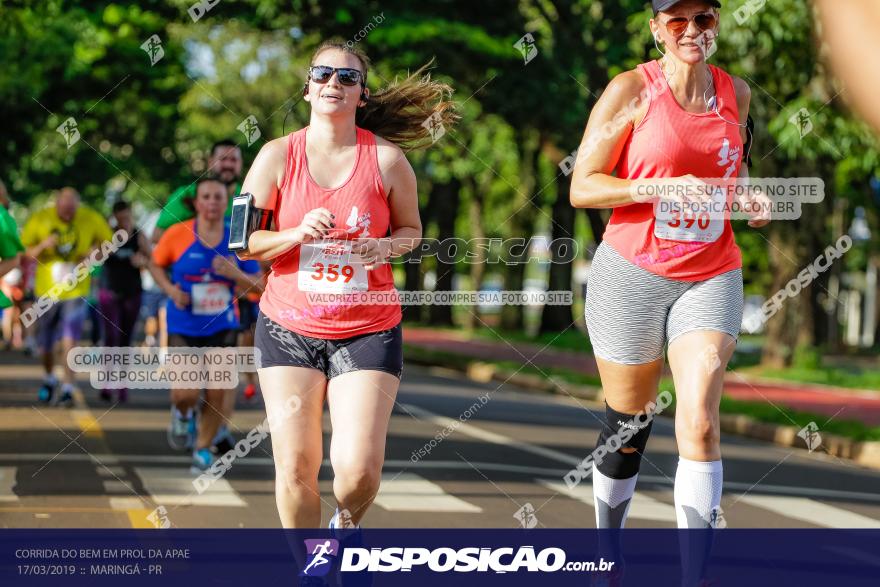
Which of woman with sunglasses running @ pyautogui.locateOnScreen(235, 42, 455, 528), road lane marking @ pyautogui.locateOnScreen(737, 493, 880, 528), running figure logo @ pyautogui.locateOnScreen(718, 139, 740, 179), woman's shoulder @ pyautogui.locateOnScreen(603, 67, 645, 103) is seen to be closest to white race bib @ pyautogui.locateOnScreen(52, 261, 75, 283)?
road lane marking @ pyautogui.locateOnScreen(737, 493, 880, 528)

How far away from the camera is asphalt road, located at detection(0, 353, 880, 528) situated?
7590 mm

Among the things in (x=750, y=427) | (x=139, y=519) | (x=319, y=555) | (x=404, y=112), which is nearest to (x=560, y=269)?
(x=750, y=427)

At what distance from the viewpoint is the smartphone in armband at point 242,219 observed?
470 cm

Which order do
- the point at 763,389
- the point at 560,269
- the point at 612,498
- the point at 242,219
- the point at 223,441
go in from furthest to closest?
the point at 560,269, the point at 763,389, the point at 223,441, the point at 612,498, the point at 242,219

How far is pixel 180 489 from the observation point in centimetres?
835

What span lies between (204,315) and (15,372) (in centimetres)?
1072

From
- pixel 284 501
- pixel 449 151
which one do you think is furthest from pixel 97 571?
pixel 449 151

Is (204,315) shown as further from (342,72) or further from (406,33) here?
(406,33)

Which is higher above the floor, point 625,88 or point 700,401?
point 625,88

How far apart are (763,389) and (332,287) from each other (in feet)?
58.5

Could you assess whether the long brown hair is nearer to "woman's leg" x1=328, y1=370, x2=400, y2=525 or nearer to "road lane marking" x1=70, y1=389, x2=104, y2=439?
"woman's leg" x1=328, y1=370, x2=400, y2=525

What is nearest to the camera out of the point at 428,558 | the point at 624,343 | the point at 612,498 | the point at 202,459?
the point at 624,343

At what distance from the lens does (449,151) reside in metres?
39.6

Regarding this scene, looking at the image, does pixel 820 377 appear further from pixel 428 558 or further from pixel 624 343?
pixel 624 343
